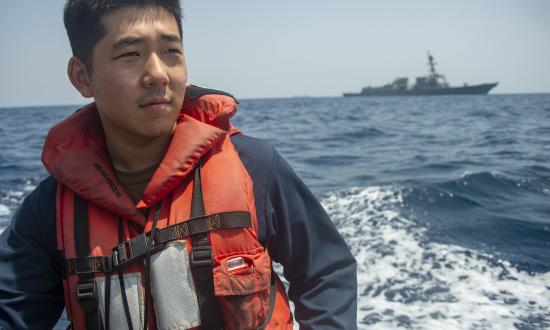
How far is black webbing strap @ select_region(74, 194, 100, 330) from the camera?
1486 millimetres

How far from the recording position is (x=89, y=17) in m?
1.57

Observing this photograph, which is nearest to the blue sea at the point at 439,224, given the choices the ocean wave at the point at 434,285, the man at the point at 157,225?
the ocean wave at the point at 434,285

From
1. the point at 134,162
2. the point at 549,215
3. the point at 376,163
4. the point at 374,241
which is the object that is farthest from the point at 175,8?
the point at 376,163

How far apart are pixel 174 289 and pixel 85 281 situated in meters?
0.31

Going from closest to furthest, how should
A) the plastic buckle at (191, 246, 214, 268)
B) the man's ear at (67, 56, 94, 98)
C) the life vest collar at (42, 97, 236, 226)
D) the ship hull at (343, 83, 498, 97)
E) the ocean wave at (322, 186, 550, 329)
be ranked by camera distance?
the plastic buckle at (191, 246, 214, 268) → the life vest collar at (42, 97, 236, 226) → the man's ear at (67, 56, 94, 98) → the ocean wave at (322, 186, 550, 329) → the ship hull at (343, 83, 498, 97)

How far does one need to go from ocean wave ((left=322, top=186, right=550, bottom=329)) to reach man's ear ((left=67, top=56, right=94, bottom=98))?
111 inches

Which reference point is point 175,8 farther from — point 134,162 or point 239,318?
point 239,318

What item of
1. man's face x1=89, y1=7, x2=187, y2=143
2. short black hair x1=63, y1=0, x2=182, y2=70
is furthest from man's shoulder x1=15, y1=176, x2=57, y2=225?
short black hair x1=63, y1=0, x2=182, y2=70

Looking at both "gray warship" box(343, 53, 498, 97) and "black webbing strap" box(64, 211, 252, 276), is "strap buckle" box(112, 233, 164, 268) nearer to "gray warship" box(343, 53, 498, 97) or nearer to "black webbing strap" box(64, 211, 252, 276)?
"black webbing strap" box(64, 211, 252, 276)

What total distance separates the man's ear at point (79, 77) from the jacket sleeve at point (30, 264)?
0.39 m

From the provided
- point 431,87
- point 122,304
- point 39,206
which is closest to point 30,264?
point 39,206

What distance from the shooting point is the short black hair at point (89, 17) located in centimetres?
153

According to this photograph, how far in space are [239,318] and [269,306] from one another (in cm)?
21

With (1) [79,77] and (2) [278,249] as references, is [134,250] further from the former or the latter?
(1) [79,77]
